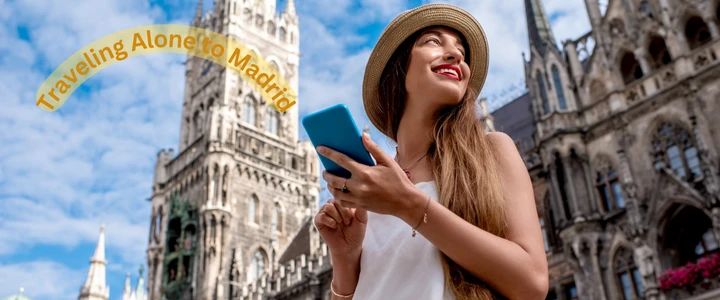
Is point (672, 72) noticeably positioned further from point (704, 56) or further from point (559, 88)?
point (559, 88)

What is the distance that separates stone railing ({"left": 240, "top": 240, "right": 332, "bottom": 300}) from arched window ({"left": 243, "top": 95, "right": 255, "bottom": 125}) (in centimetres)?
1007

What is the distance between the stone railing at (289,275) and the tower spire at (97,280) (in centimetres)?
3957

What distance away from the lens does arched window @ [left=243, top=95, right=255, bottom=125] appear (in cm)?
3819

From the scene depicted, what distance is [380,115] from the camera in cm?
274

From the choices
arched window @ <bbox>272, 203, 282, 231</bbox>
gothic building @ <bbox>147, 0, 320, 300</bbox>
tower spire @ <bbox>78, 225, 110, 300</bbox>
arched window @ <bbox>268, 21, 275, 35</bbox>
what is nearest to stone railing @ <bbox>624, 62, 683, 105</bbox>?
gothic building @ <bbox>147, 0, 320, 300</bbox>

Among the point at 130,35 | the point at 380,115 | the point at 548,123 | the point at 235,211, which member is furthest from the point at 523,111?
the point at 380,115

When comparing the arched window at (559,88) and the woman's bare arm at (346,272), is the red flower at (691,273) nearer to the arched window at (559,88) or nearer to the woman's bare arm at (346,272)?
the arched window at (559,88)

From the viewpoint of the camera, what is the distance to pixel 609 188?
56.2 ft

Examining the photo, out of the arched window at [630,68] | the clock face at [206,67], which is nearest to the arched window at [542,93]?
the arched window at [630,68]

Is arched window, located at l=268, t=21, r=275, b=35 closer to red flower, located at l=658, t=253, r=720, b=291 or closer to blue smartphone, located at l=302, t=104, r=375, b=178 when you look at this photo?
red flower, located at l=658, t=253, r=720, b=291

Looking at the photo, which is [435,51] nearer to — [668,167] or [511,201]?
[511,201]

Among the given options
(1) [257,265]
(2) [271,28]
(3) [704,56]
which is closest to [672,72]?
(3) [704,56]

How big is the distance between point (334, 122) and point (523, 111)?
24.6 m

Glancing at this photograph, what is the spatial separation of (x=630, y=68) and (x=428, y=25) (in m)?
17.3
